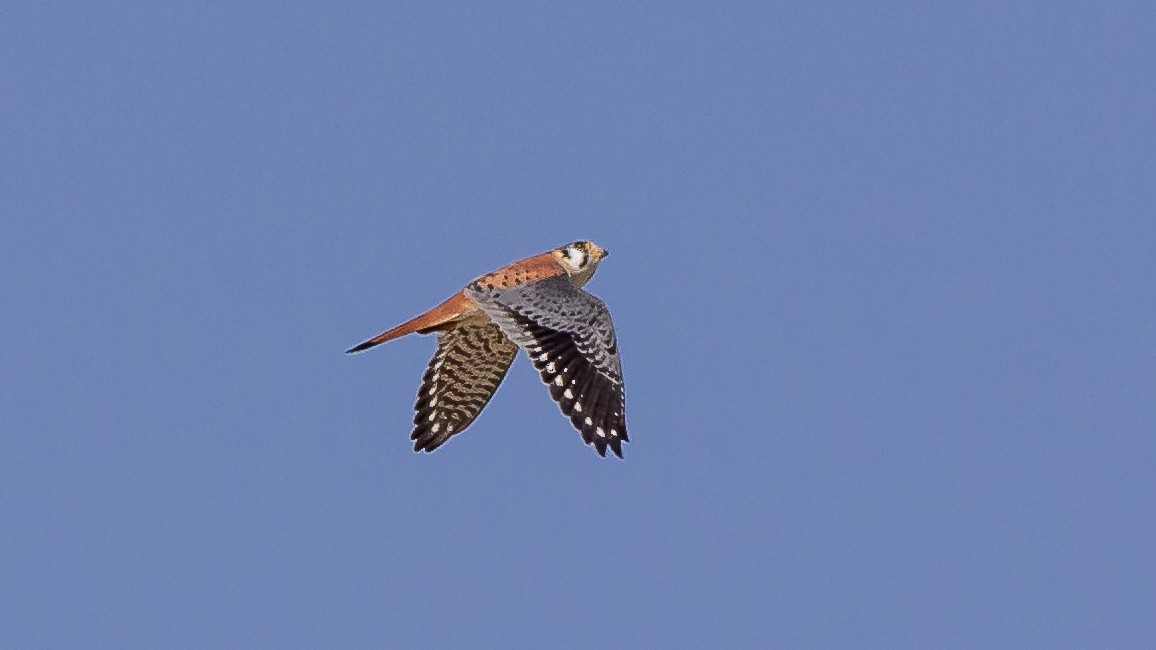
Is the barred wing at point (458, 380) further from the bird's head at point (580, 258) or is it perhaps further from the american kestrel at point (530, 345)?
the bird's head at point (580, 258)

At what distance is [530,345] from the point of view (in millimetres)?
11188

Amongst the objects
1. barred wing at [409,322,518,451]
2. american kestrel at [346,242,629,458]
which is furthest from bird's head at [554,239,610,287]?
barred wing at [409,322,518,451]

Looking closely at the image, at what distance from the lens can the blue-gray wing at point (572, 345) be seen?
1066 centimetres

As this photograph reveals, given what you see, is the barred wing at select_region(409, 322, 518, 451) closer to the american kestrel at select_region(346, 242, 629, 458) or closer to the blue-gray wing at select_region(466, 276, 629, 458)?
the american kestrel at select_region(346, 242, 629, 458)

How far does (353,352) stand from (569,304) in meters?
1.52

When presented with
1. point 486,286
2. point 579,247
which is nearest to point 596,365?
point 486,286

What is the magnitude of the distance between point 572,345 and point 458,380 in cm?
200

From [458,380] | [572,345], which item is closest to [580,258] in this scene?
[458,380]

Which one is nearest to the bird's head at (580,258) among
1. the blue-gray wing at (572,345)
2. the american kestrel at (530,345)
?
the american kestrel at (530,345)

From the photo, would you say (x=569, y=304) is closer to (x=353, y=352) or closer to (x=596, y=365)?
(x=596, y=365)

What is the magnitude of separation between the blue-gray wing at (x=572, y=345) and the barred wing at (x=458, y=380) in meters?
0.82

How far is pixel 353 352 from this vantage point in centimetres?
1209

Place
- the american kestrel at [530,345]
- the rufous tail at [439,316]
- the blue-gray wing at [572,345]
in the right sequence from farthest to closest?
the rufous tail at [439,316] < the american kestrel at [530,345] < the blue-gray wing at [572,345]

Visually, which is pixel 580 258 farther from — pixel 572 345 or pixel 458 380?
pixel 572 345
